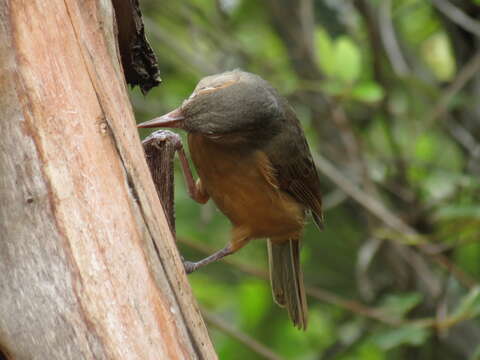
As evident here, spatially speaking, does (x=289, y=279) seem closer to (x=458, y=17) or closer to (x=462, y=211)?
(x=462, y=211)

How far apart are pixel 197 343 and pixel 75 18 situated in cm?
103

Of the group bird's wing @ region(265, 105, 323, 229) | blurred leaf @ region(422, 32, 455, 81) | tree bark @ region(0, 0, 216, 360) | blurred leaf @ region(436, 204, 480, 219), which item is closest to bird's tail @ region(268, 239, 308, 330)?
bird's wing @ region(265, 105, 323, 229)

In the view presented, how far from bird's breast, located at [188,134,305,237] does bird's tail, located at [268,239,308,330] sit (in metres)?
0.38

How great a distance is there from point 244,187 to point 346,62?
1.17m


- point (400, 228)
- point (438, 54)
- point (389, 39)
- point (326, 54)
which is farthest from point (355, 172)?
point (438, 54)

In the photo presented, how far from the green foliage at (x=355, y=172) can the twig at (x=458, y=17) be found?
0.18 meters

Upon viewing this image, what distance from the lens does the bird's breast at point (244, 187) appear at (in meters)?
3.96

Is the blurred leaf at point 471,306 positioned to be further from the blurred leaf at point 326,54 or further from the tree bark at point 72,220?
the tree bark at point 72,220

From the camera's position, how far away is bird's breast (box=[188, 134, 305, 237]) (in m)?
3.96

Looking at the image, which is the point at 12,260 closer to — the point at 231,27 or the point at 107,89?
the point at 107,89

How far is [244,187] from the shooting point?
4094 millimetres

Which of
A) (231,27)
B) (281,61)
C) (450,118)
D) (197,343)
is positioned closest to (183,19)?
(231,27)

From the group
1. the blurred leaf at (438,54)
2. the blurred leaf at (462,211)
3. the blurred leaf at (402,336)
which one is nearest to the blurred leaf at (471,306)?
the blurred leaf at (402,336)

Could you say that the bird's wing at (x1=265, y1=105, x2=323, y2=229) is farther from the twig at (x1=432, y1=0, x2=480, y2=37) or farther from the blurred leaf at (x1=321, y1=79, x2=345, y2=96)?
the twig at (x1=432, y1=0, x2=480, y2=37)
